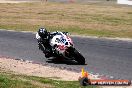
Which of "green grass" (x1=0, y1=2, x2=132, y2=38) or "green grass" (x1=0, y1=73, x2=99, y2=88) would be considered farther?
"green grass" (x1=0, y1=2, x2=132, y2=38)

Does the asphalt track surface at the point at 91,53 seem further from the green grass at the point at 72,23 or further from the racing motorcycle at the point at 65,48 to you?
the green grass at the point at 72,23

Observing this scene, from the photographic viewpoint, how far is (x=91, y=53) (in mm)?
20641

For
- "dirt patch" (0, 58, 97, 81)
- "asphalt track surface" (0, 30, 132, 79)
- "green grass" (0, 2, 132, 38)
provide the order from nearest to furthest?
"dirt patch" (0, 58, 97, 81)
"asphalt track surface" (0, 30, 132, 79)
"green grass" (0, 2, 132, 38)

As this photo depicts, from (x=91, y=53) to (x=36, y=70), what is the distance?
17.0ft

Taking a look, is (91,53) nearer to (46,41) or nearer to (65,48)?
(46,41)

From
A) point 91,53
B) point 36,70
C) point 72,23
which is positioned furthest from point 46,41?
point 72,23

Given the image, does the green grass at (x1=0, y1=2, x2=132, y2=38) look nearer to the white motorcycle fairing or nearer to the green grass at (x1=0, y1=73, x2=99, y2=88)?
the white motorcycle fairing

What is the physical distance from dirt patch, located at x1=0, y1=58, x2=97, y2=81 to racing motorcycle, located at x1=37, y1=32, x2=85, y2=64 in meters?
1.27

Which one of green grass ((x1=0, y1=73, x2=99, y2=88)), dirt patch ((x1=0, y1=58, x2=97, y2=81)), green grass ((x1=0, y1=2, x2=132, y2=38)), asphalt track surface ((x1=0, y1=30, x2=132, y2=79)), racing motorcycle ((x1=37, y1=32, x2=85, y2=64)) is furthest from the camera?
green grass ((x1=0, y1=2, x2=132, y2=38))

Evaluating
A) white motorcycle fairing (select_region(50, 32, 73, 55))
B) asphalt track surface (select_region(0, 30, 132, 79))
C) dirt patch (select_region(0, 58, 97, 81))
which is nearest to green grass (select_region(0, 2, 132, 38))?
asphalt track surface (select_region(0, 30, 132, 79))

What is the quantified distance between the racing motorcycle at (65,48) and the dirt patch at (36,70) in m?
1.27

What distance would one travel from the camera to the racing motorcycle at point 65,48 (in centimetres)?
1794

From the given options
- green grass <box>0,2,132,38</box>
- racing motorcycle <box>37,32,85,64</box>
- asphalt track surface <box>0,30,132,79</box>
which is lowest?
green grass <box>0,2,132,38</box>

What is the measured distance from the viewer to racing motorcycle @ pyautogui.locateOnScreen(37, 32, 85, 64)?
17938 millimetres
